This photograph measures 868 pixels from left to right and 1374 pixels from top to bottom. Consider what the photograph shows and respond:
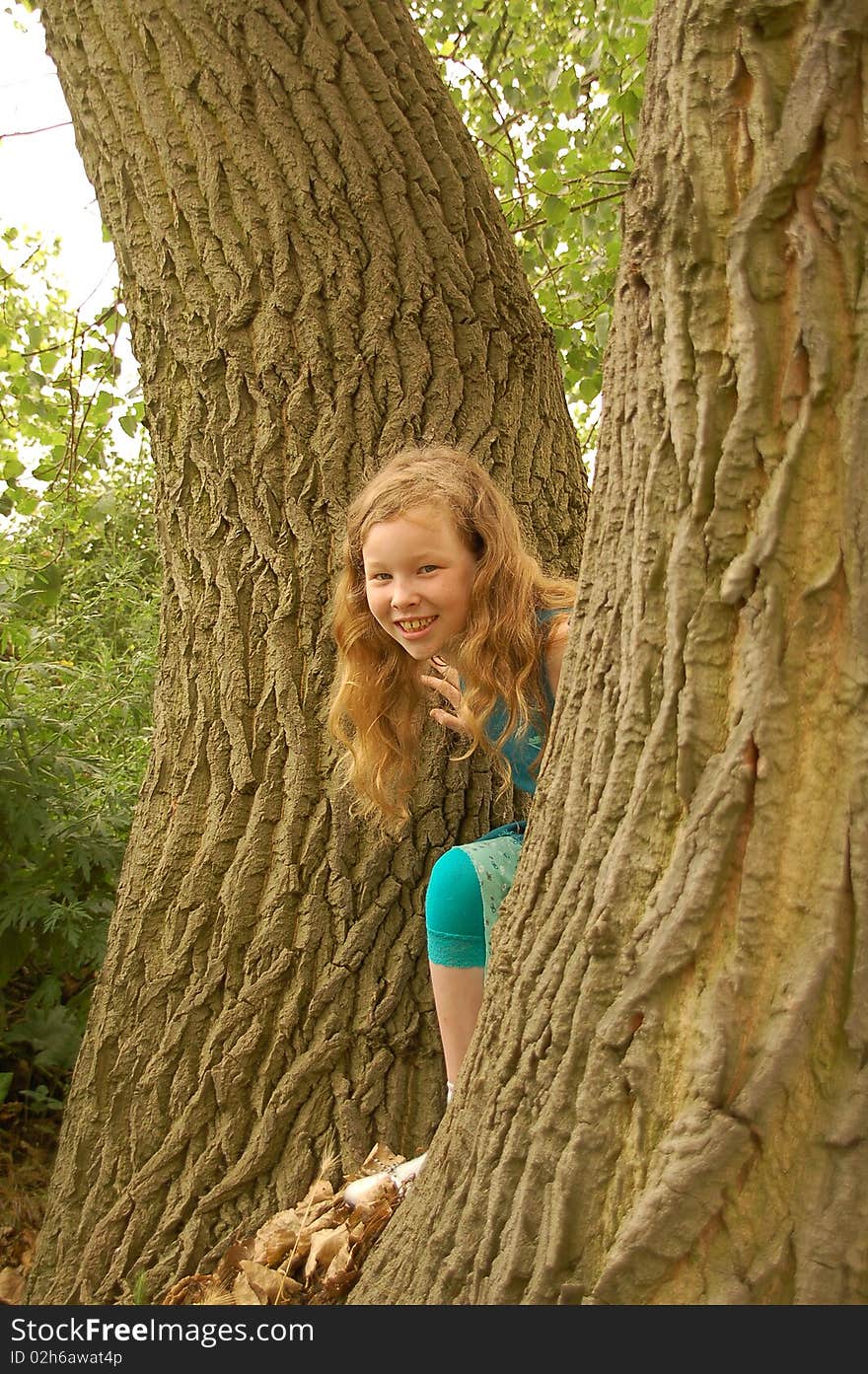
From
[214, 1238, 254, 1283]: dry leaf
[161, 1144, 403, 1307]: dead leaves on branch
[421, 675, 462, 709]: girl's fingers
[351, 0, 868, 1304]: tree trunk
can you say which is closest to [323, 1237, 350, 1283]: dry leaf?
[161, 1144, 403, 1307]: dead leaves on branch

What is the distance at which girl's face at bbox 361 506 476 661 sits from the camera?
2.64 meters

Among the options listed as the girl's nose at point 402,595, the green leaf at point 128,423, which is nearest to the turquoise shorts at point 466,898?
the girl's nose at point 402,595

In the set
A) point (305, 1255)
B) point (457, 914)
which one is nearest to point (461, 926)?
point (457, 914)

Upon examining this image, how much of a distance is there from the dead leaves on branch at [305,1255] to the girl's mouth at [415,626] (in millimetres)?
1149

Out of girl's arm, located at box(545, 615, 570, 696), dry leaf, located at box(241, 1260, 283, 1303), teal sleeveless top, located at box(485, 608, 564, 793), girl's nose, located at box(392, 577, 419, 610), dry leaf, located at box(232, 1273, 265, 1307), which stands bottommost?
dry leaf, located at box(232, 1273, 265, 1307)

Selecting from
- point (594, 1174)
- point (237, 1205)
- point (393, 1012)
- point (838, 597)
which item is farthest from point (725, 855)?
point (237, 1205)

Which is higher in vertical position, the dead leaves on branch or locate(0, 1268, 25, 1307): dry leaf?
the dead leaves on branch

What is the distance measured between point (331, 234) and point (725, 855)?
2.08m

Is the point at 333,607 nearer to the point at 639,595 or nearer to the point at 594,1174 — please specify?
the point at 639,595

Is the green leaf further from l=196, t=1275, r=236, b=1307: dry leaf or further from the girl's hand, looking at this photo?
l=196, t=1275, r=236, b=1307: dry leaf

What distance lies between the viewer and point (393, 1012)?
2.75 m

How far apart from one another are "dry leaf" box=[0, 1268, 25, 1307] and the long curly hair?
65.8 inches

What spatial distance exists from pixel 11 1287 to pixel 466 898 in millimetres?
1852

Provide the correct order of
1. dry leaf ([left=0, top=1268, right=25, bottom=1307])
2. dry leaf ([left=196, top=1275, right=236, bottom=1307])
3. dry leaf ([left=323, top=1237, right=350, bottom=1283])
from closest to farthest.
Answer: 1. dry leaf ([left=323, top=1237, right=350, bottom=1283])
2. dry leaf ([left=196, top=1275, right=236, bottom=1307])
3. dry leaf ([left=0, top=1268, right=25, bottom=1307])
